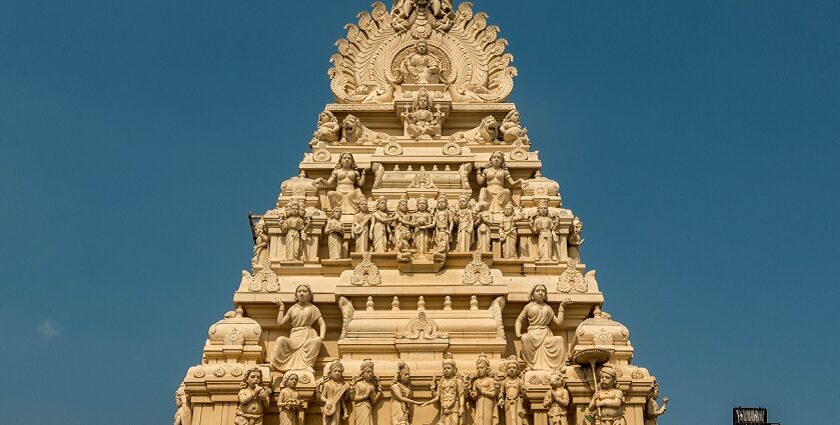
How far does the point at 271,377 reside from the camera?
2166 cm

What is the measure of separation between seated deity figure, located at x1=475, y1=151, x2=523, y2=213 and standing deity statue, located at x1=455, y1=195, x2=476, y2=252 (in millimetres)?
1364

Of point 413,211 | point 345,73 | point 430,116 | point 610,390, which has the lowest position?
point 610,390

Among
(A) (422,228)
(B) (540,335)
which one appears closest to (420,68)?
(A) (422,228)

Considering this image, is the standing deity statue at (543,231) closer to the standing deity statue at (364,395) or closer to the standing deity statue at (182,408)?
the standing deity statue at (364,395)

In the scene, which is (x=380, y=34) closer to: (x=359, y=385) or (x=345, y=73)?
(x=345, y=73)

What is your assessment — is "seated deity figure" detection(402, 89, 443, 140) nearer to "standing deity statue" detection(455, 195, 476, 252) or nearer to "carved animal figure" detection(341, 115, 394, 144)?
→ "carved animal figure" detection(341, 115, 394, 144)

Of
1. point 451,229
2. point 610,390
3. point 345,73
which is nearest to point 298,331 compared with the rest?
point 451,229

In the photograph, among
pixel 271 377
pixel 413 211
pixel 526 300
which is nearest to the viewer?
pixel 271 377

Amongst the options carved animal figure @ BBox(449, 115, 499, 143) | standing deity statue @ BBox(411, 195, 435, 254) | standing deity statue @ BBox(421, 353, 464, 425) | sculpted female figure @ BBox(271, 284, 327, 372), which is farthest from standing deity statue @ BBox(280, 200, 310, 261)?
standing deity statue @ BBox(421, 353, 464, 425)

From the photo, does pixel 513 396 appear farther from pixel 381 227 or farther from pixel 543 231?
pixel 381 227

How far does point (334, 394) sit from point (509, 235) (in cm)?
684

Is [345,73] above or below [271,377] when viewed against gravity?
above

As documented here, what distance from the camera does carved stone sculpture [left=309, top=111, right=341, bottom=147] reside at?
1124 inches

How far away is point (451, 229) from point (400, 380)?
479 centimetres
